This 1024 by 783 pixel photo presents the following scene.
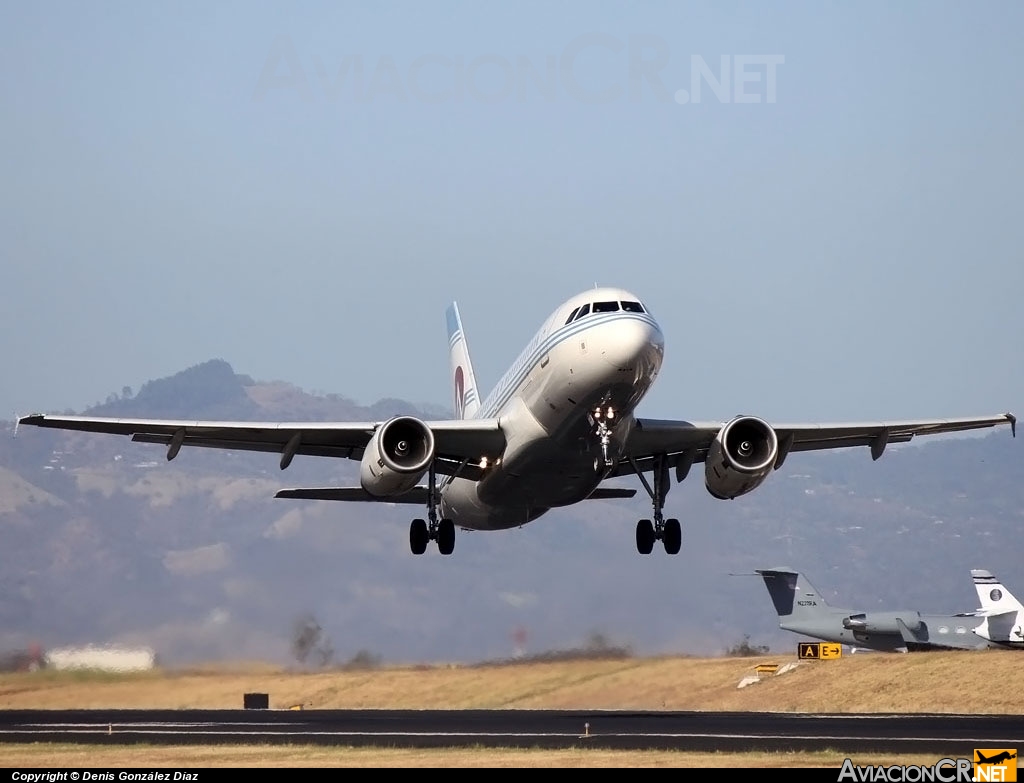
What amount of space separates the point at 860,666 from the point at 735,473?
2586cm

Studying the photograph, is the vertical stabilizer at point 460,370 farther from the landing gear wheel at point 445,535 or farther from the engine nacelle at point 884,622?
the engine nacelle at point 884,622

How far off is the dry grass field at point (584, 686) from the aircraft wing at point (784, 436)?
1175 cm

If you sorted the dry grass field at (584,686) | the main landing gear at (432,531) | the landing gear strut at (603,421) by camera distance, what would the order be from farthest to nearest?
1. the dry grass field at (584,686)
2. the main landing gear at (432,531)
3. the landing gear strut at (603,421)

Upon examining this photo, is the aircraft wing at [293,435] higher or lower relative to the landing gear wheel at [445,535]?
higher

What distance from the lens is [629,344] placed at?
3409 centimetres

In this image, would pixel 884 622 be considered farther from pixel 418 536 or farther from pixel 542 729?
pixel 418 536

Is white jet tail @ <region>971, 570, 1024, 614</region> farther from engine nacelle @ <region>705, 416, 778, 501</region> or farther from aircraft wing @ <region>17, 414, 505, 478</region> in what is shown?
aircraft wing @ <region>17, 414, 505, 478</region>

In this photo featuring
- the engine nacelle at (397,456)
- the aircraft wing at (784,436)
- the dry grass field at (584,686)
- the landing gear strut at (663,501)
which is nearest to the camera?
the engine nacelle at (397,456)

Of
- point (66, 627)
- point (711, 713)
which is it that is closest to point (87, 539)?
point (66, 627)

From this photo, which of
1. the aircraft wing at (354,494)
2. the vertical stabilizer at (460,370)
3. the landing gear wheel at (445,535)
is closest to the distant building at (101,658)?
the vertical stabilizer at (460,370)

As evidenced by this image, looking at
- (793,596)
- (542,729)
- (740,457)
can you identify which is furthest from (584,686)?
(793,596)

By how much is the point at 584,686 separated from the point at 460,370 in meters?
12.7

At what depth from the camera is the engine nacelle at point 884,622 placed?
78375 mm

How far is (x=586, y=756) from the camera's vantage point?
1273 inches
